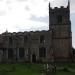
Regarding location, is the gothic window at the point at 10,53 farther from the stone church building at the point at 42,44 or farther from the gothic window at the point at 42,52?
the gothic window at the point at 42,52

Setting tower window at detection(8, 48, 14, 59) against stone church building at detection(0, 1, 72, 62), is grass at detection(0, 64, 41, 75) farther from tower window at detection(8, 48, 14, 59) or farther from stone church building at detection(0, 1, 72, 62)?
tower window at detection(8, 48, 14, 59)

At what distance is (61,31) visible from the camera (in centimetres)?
5191

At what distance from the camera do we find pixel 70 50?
50938 millimetres

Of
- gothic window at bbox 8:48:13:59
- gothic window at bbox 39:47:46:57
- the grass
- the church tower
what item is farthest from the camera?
gothic window at bbox 8:48:13:59

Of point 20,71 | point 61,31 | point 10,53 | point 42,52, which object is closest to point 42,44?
point 42,52

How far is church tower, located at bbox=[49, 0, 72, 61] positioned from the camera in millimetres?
51156

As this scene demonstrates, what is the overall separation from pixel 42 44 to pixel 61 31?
4653mm

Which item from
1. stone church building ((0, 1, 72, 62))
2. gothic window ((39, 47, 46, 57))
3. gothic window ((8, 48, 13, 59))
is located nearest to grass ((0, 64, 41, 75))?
gothic window ((39, 47, 46, 57))

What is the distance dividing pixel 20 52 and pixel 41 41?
4.75m

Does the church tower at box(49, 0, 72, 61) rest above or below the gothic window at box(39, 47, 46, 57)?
above

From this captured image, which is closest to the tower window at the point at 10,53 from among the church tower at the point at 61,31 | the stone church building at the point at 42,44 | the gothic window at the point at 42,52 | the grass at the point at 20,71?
the stone church building at the point at 42,44

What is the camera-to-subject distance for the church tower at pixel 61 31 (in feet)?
168

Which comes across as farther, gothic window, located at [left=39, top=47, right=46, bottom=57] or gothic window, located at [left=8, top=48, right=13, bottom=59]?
gothic window, located at [left=8, top=48, right=13, bottom=59]

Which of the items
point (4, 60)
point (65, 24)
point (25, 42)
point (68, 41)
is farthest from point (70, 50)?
point (4, 60)
